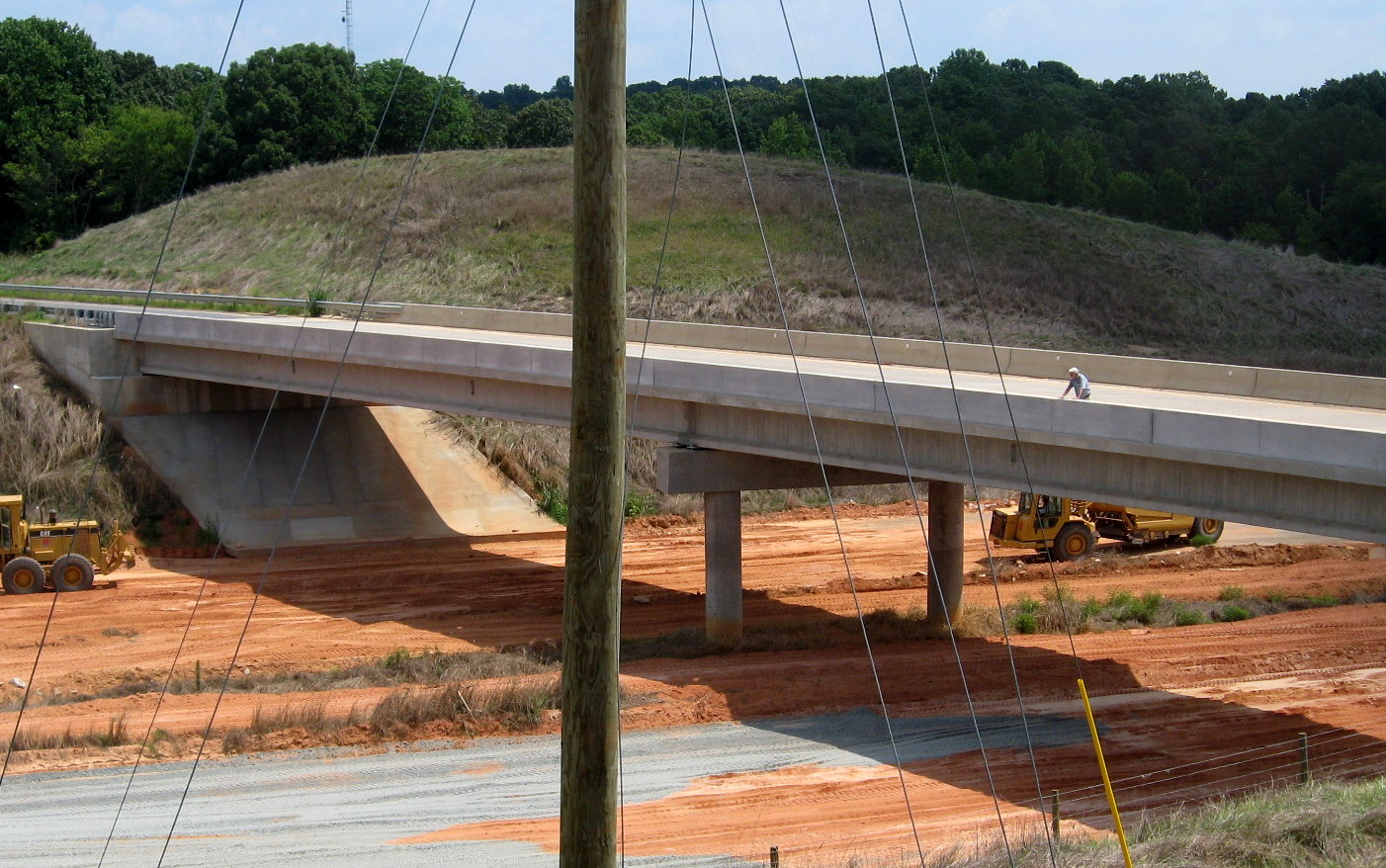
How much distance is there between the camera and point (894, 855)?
14539mm

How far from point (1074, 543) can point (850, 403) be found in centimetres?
1477

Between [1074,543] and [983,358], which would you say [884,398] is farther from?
[1074,543]

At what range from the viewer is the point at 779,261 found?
64875mm

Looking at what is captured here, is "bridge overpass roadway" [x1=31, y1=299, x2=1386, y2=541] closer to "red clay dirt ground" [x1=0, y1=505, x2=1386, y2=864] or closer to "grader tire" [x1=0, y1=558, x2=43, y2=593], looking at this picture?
"red clay dirt ground" [x1=0, y1=505, x2=1386, y2=864]

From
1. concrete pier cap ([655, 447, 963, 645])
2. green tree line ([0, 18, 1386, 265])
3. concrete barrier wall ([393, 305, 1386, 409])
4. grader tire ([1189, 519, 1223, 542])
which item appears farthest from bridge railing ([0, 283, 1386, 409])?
green tree line ([0, 18, 1386, 265])

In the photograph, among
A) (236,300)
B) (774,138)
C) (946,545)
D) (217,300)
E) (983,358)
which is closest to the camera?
(946,545)

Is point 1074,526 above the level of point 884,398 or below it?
below

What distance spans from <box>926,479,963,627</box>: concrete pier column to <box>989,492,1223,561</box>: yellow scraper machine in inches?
253

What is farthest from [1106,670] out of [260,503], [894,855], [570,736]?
[260,503]

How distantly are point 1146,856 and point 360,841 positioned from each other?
9.11m

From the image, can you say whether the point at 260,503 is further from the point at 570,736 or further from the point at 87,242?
the point at 87,242

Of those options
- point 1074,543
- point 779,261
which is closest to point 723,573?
point 1074,543

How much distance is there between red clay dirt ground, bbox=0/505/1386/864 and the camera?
683 inches

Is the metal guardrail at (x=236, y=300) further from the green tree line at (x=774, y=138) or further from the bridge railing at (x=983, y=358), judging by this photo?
Answer: the green tree line at (x=774, y=138)
